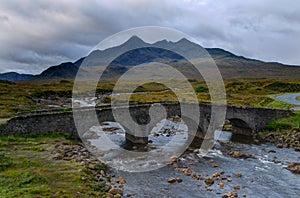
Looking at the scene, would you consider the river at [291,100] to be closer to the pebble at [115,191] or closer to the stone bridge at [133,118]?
the stone bridge at [133,118]

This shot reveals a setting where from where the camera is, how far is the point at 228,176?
1097 inches

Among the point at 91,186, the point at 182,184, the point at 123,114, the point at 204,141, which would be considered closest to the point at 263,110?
the point at 204,141

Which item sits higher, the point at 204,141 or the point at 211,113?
the point at 211,113

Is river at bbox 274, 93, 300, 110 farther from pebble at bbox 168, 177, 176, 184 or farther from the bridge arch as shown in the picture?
pebble at bbox 168, 177, 176, 184

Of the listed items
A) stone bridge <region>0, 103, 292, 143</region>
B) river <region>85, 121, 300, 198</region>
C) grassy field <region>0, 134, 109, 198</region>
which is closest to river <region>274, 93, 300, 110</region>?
stone bridge <region>0, 103, 292, 143</region>

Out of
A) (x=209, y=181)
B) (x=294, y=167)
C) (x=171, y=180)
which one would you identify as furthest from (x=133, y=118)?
(x=294, y=167)

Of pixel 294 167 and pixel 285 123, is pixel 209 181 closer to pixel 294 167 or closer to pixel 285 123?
pixel 294 167

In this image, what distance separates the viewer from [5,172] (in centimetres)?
2248

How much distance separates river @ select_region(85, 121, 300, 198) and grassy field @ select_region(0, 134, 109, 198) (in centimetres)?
372

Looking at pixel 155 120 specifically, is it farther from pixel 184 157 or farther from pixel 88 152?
pixel 88 152

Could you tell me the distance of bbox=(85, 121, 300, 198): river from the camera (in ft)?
78.4

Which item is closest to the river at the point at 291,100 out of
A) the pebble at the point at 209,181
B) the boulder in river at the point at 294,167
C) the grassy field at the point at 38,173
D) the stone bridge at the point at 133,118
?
the stone bridge at the point at 133,118

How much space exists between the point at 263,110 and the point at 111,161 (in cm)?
2743

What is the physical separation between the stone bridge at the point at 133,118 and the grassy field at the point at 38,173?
2.27 m
